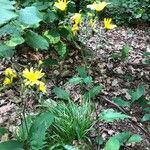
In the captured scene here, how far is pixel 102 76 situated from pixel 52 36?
73 cm

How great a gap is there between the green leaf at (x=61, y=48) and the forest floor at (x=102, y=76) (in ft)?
0.53

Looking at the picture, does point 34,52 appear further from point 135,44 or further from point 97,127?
point 135,44

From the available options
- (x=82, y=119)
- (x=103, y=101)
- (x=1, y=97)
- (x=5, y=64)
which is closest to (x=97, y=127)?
(x=82, y=119)

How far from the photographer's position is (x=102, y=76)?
153 inches

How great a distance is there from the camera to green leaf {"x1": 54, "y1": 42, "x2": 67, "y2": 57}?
3723mm

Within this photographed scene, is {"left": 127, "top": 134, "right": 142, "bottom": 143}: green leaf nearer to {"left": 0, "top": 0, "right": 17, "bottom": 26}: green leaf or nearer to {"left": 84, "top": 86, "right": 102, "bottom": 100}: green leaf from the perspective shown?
{"left": 84, "top": 86, "right": 102, "bottom": 100}: green leaf

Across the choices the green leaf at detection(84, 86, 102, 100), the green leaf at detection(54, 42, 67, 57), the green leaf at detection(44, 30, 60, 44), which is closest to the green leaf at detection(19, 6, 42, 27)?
the green leaf at detection(84, 86, 102, 100)

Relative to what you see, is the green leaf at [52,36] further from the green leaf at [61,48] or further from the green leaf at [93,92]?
the green leaf at [93,92]

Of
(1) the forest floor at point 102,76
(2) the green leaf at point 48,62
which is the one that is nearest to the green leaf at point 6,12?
(1) the forest floor at point 102,76

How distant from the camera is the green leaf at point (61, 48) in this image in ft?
12.2

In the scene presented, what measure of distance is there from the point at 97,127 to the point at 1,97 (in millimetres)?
996

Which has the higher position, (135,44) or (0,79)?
(0,79)

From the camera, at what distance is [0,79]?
11.5ft

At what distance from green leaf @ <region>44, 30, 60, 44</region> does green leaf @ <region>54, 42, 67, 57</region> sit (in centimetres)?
11
